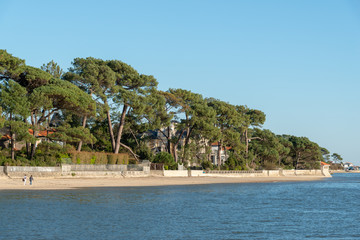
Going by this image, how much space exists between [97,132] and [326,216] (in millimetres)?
55978

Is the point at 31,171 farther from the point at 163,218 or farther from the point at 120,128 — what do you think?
the point at 163,218

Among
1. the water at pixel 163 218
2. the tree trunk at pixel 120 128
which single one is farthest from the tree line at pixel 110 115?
the water at pixel 163 218

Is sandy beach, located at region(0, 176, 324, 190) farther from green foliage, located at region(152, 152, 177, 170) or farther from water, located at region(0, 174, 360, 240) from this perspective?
water, located at region(0, 174, 360, 240)

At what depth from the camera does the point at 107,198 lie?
Result: 4328 centimetres

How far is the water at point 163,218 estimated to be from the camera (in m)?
24.9

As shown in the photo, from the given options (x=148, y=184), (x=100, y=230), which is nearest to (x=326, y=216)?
(x=100, y=230)

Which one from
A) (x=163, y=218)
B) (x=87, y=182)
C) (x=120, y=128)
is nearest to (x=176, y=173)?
(x=120, y=128)

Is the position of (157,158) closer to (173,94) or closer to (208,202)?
(173,94)

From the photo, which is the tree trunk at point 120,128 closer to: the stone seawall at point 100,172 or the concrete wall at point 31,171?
the stone seawall at point 100,172

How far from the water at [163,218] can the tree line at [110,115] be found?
15308 mm

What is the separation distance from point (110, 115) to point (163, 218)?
171ft

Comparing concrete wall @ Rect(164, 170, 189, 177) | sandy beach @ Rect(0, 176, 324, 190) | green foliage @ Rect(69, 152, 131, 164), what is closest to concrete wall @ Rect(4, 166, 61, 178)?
sandy beach @ Rect(0, 176, 324, 190)

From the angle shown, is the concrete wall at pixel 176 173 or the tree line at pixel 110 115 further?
the concrete wall at pixel 176 173

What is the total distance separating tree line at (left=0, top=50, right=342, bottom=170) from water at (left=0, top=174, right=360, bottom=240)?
50.2 ft
